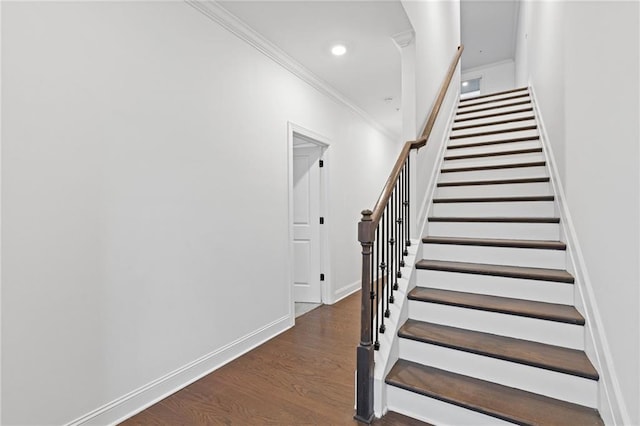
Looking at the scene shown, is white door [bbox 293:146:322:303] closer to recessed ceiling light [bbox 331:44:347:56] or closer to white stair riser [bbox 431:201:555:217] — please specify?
recessed ceiling light [bbox 331:44:347:56]

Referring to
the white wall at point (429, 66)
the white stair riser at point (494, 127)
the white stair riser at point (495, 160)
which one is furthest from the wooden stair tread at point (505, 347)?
the white stair riser at point (494, 127)

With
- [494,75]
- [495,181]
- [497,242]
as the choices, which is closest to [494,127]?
[495,181]

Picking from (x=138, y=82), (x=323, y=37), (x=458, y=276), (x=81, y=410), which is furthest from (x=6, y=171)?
(x=458, y=276)

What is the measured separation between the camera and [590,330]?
1.58m

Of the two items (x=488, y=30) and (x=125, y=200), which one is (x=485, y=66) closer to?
(x=488, y=30)

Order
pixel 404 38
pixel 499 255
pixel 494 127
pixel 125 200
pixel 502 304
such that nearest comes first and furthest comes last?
pixel 125 200, pixel 502 304, pixel 499 255, pixel 404 38, pixel 494 127

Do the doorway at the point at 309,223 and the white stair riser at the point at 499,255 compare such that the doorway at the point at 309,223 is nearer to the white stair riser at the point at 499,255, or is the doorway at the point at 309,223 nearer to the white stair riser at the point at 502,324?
the white stair riser at the point at 499,255

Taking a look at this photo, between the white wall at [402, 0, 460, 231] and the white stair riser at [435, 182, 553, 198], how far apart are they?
0.22 meters

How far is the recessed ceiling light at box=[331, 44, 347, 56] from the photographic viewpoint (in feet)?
9.41

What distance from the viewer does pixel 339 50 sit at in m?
2.93

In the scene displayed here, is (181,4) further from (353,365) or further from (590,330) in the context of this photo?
(590,330)

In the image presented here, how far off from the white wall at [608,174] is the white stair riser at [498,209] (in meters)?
0.40

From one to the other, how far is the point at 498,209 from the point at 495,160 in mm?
744

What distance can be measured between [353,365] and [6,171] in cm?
227
